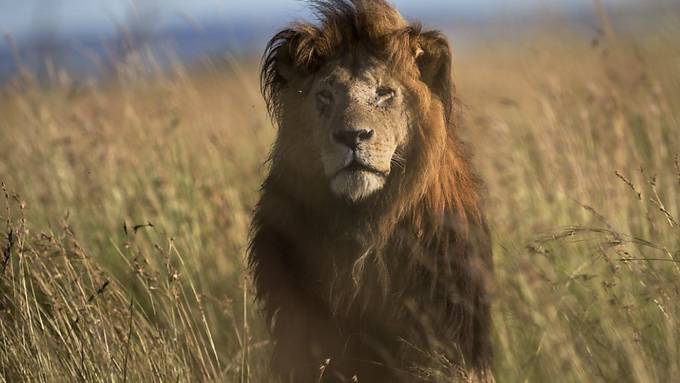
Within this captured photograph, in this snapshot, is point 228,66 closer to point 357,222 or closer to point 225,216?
point 225,216

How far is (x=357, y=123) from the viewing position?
12.3 ft

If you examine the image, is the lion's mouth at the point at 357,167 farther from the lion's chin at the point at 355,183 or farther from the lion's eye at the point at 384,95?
the lion's eye at the point at 384,95

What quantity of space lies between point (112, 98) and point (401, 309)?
6727mm

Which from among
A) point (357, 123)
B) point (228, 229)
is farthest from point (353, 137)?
point (228, 229)

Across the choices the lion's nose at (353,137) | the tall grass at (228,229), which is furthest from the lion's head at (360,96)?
the tall grass at (228,229)

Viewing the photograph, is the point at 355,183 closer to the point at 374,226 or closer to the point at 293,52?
the point at 374,226

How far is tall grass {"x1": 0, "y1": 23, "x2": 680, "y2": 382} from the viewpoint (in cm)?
381

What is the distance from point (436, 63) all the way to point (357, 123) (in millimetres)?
603

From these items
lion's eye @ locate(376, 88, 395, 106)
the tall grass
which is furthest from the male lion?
the tall grass

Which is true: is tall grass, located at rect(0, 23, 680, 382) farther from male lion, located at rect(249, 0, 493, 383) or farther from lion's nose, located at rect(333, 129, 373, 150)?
lion's nose, located at rect(333, 129, 373, 150)

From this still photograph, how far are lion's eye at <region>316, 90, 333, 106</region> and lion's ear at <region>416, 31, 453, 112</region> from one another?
422 millimetres

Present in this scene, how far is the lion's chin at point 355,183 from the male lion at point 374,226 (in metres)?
0.06

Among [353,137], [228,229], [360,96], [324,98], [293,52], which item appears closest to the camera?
[353,137]

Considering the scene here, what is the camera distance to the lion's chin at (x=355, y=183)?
12.3 ft
